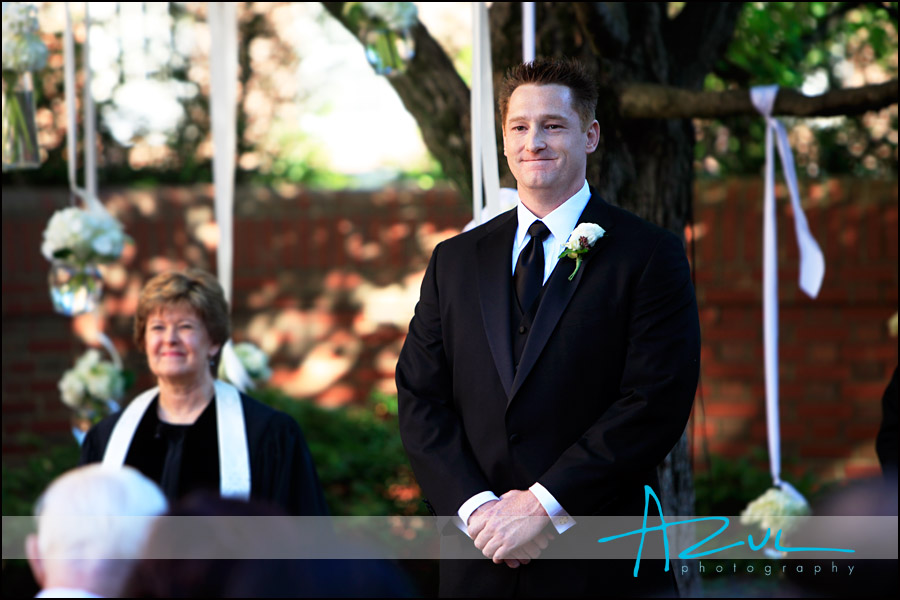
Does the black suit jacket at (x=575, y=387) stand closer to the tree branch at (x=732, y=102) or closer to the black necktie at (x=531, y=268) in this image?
the black necktie at (x=531, y=268)

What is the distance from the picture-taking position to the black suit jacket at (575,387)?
2588 millimetres

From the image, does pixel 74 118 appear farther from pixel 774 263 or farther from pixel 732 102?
pixel 774 263

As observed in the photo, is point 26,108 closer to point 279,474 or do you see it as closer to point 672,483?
point 279,474

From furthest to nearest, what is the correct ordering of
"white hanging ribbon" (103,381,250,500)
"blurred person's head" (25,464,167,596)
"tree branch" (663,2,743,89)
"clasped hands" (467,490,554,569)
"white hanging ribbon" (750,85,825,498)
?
"tree branch" (663,2,743,89), "white hanging ribbon" (750,85,825,498), "white hanging ribbon" (103,381,250,500), "clasped hands" (467,490,554,569), "blurred person's head" (25,464,167,596)

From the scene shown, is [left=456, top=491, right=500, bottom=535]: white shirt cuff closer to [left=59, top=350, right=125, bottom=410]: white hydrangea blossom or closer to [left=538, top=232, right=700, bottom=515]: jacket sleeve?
[left=538, top=232, right=700, bottom=515]: jacket sleeve

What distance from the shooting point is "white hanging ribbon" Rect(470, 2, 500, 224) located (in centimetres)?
400

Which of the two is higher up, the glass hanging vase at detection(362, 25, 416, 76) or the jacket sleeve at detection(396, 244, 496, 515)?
the glass hanging vase at detection(362, 25, 416, 76)

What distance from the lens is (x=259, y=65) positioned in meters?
9.41

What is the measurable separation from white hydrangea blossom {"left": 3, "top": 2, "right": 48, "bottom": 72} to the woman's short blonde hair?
144 centimetres

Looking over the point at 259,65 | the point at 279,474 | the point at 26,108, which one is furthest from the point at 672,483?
the point at 259,65

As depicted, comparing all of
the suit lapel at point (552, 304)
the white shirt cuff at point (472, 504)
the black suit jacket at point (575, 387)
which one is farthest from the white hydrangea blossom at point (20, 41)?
the white shirt cuff at point (472, 504)

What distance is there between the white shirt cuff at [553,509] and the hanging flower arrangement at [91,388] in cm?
313

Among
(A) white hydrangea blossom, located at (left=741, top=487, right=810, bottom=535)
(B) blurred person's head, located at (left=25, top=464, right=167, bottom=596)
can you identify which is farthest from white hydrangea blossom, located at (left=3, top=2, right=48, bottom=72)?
(A) white hydrangea blossom, located at (left=741, top=487, right=810, bottom=535)

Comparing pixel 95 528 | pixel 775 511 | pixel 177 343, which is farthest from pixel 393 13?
pixel 95 528
